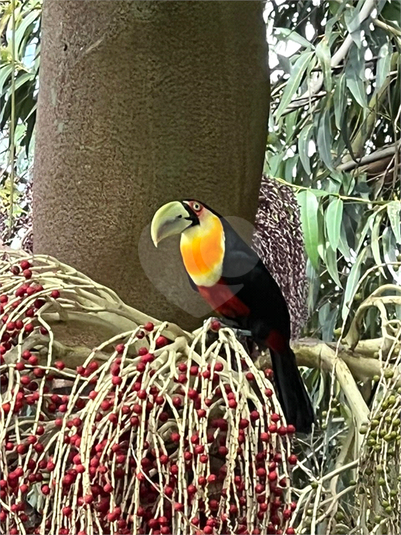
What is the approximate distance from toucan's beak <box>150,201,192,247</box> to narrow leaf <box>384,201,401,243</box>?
41cm

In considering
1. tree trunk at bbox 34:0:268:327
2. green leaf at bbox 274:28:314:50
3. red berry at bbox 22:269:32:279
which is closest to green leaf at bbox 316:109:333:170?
green leaf at bbox 274:28:314:50

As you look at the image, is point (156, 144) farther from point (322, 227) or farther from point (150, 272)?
point (322, 227)

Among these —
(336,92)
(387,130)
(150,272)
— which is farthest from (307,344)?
(387,130)

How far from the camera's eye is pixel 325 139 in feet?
3.59

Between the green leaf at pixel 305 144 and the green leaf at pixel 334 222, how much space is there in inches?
3.5

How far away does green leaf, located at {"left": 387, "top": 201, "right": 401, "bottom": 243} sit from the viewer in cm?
104

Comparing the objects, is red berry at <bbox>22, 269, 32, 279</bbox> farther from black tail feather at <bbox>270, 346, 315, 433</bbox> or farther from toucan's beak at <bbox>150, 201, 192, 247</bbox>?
black tail feather at <bbox>270, 346, 315, 433</bbox>

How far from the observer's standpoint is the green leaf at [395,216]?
104cm

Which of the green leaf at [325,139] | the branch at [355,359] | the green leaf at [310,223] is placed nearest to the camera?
the branch at [355,359]

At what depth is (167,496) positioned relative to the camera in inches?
21.1

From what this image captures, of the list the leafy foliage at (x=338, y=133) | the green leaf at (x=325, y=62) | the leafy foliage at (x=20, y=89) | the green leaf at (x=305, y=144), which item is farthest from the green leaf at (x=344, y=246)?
the leafy foliage at (x=20, y=89)

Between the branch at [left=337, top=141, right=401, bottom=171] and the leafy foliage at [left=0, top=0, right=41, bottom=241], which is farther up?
the leafy foliage at [left=0, top=0, right=41, bottom=241]

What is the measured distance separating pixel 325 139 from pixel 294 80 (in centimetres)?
10

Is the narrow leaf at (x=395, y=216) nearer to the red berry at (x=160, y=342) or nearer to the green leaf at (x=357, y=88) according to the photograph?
the green leaf at (x=357, y=88)
